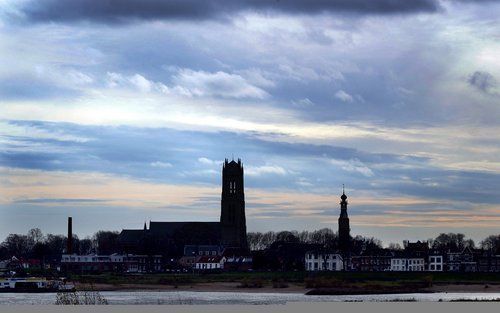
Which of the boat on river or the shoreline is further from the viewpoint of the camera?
the boat on river

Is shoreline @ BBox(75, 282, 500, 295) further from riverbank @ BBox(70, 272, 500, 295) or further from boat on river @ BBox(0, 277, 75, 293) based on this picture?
boat on river @ BBox(0, 277, 75, 293)

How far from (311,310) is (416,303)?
53.6 feet

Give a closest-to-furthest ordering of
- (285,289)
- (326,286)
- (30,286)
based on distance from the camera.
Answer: (285,289) → (326,286) → (30,286)

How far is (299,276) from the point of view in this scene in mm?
169250

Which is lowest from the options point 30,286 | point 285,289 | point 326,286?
point 285,289

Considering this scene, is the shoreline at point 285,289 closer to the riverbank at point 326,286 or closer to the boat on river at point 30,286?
the riverbank at point 326,286

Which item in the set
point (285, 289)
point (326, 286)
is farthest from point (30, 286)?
point (326, 286)

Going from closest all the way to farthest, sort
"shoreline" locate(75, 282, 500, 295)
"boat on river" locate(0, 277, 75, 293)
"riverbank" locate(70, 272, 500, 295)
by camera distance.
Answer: "shoreline" locate(75, 282, 500, 295)
"riverbank" locate(70, 272, 500, 295)
"boat on river" locate(0, 277, 75, 293)

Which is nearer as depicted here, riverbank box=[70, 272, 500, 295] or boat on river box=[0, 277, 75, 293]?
riverbank box=[70, 272, 500, 295]

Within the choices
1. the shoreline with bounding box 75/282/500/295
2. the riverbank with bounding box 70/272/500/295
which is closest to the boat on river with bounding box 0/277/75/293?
the shoreline with bounding box 75/282/500/295

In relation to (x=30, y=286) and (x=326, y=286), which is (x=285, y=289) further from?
(x=30, y=286)

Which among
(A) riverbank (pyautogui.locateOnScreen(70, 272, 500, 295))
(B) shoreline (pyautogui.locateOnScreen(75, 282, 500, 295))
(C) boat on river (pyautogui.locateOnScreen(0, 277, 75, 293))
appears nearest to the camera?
(B) shoreline (pyautogui.locateOnScreen(75, 282, 500, 295))

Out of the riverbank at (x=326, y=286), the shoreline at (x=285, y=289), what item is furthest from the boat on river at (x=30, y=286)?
the riverbank at (x=326, y=286)

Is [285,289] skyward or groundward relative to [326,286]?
groundward
